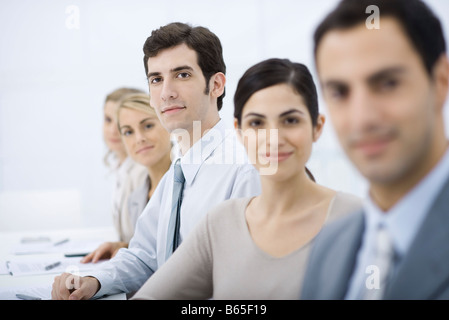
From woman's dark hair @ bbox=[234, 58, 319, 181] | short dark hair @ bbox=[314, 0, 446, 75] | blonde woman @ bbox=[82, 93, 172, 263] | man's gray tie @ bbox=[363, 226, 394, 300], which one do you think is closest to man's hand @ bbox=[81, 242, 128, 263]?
blonde woman @ bbox=[82, 93, 172, 263]

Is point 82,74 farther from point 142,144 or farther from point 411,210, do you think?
point 411,210

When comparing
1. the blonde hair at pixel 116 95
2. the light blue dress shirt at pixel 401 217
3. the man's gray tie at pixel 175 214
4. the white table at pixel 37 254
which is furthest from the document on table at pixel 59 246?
the light blue dress shirt at pixel 401 217

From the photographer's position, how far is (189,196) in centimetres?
147

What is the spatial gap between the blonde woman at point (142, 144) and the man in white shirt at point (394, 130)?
0.89 metres

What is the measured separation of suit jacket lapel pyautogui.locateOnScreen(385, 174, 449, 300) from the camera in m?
0.91

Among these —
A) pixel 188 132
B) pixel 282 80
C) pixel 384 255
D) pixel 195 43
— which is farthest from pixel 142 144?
pixel 384 255

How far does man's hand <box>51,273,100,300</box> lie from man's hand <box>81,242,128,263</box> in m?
0.54

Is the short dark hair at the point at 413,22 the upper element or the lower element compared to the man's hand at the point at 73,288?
upper

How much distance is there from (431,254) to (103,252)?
1.48 m

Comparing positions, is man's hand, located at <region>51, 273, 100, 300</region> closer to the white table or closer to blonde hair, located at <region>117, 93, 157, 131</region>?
the white table

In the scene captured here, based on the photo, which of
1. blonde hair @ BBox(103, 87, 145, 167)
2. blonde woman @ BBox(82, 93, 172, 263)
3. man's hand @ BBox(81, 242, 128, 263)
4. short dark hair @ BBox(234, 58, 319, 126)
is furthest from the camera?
blonde hair @ BBox(103, 87, 145, 167)

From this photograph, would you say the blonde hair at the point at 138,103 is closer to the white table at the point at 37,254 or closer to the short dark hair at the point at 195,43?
→ the short dark hair at the point at 195,43

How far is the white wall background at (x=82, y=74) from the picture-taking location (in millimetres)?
A: 1454
